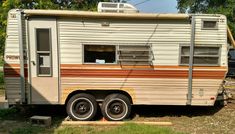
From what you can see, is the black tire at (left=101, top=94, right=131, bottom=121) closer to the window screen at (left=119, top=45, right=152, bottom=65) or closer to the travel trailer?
the travel trailer

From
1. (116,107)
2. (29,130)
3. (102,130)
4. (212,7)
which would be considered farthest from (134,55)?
(212,7)

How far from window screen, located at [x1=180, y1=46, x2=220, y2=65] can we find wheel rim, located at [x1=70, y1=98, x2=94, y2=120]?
9.23 feet

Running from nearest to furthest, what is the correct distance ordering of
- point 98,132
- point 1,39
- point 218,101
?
point 98,132 < point 218,101 < point 1,39

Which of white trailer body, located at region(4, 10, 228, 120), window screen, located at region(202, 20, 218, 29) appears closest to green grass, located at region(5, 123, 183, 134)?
white trailer body, located at region(4, 10, 228, 120)

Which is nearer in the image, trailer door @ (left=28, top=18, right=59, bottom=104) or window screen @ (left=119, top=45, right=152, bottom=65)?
trailer door @ (left=28, top=18, right=59, bottom=104)

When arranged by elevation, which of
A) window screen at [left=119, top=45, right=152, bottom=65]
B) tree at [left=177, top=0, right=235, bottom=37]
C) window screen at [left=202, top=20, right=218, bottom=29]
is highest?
tree at [left=177, top=0, right=235, bottom=37]

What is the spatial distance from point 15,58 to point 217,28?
5.57 meters

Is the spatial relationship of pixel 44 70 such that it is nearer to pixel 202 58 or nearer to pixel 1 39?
pixel 202 58

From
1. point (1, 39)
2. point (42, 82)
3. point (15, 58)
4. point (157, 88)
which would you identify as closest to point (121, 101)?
point (157, 88)

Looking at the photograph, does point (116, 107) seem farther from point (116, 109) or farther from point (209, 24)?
point (209, 24)

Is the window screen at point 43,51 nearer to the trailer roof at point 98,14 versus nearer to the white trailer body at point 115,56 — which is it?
the white trailer body at point 115,56

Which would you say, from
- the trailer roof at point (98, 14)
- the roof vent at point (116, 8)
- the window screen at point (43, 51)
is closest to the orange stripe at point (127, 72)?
the window screen at point (43, 51)

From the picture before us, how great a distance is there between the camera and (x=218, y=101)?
1123cm

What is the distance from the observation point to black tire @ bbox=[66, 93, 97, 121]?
945 cm
